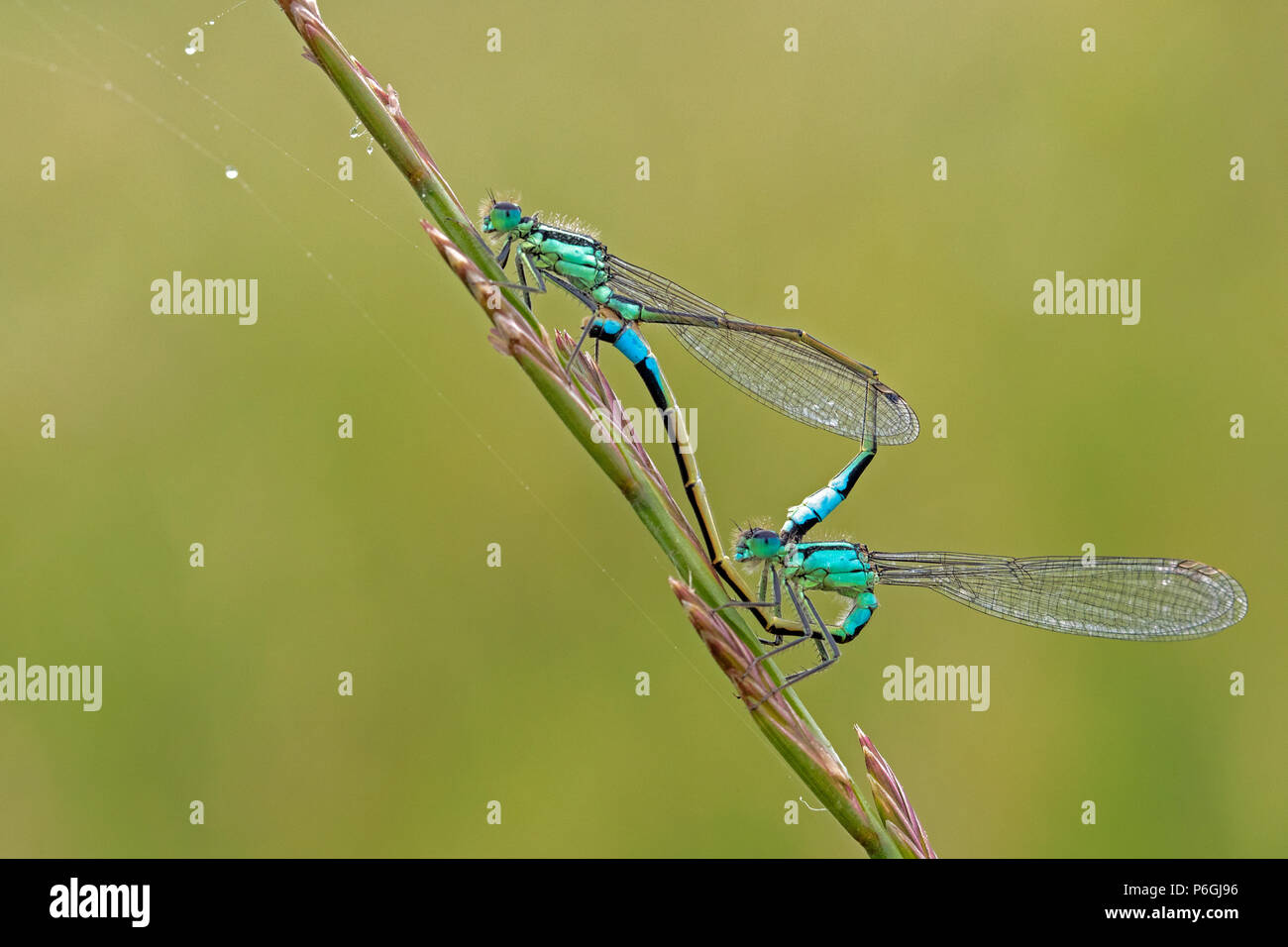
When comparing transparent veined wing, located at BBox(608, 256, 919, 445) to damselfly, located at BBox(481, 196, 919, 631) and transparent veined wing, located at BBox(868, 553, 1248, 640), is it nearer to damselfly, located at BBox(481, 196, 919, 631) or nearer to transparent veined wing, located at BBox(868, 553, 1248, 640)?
damselfly, located at BBox(481, 196, 919, 631)

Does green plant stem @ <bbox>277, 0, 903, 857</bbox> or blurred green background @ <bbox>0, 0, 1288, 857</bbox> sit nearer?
green plant stem @ <bbox>277, 0, 903, 857</bbox>

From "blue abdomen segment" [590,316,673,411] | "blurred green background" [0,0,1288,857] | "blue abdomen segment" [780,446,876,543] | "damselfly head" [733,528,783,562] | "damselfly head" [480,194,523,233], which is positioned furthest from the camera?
"blurred green background" [0,0,1288,857]

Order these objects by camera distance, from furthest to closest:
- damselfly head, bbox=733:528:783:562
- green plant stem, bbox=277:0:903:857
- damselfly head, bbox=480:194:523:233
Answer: damselfly head, bbox=480:194:523:233 → damselfly head, bbox=733:528:783:562 → green plant stem, bbox=277:0:903:857

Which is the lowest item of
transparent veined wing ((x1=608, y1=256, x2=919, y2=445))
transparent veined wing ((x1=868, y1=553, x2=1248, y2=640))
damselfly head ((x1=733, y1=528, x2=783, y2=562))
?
transparent veined wing ((x1=868, y1=553, x2=1248, y2=640))

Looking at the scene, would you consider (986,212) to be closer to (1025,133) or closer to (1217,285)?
(1025,133)

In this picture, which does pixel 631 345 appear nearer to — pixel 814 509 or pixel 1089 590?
pixel 814 509

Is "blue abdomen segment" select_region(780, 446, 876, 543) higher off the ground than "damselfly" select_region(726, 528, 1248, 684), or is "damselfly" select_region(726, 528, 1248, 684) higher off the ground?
"blue abdomen segment" select_region(780, 446, 876, 543)

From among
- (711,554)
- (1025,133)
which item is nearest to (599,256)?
(711,554)

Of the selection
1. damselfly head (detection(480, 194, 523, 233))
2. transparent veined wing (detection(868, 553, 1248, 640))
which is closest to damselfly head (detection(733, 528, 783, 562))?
transparent veined wing (detection(868, 553, 1248, 640))
